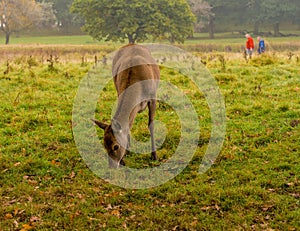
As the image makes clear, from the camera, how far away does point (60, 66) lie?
1686cm

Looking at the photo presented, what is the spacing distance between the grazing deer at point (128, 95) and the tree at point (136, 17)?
28.9 meters

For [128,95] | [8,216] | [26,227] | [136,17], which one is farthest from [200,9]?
[26,227]

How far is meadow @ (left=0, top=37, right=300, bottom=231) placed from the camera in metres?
5.95

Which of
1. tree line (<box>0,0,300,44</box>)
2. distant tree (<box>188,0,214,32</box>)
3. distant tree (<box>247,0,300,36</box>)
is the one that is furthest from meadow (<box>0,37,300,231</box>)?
distant tree (<box>247,0,300,36</box>)

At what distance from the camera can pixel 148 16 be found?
37.6 meters

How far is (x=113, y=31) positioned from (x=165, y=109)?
28.8 m

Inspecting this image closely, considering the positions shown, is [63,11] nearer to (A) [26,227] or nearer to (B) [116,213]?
(B) [116,213]

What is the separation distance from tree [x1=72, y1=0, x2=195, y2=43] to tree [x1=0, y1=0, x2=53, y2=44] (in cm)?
1784

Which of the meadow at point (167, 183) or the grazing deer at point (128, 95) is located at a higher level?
the grazing deer at point (128, 95)

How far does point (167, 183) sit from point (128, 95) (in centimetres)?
166

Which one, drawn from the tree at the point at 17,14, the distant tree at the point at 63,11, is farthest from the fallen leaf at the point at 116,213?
the distant tree at the point at 63,11

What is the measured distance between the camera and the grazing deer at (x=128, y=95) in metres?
6.55

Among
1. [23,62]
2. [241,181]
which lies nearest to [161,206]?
[241,181]

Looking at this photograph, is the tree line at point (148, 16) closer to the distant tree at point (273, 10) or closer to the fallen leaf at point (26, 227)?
the distant tree at point (273, 10)
